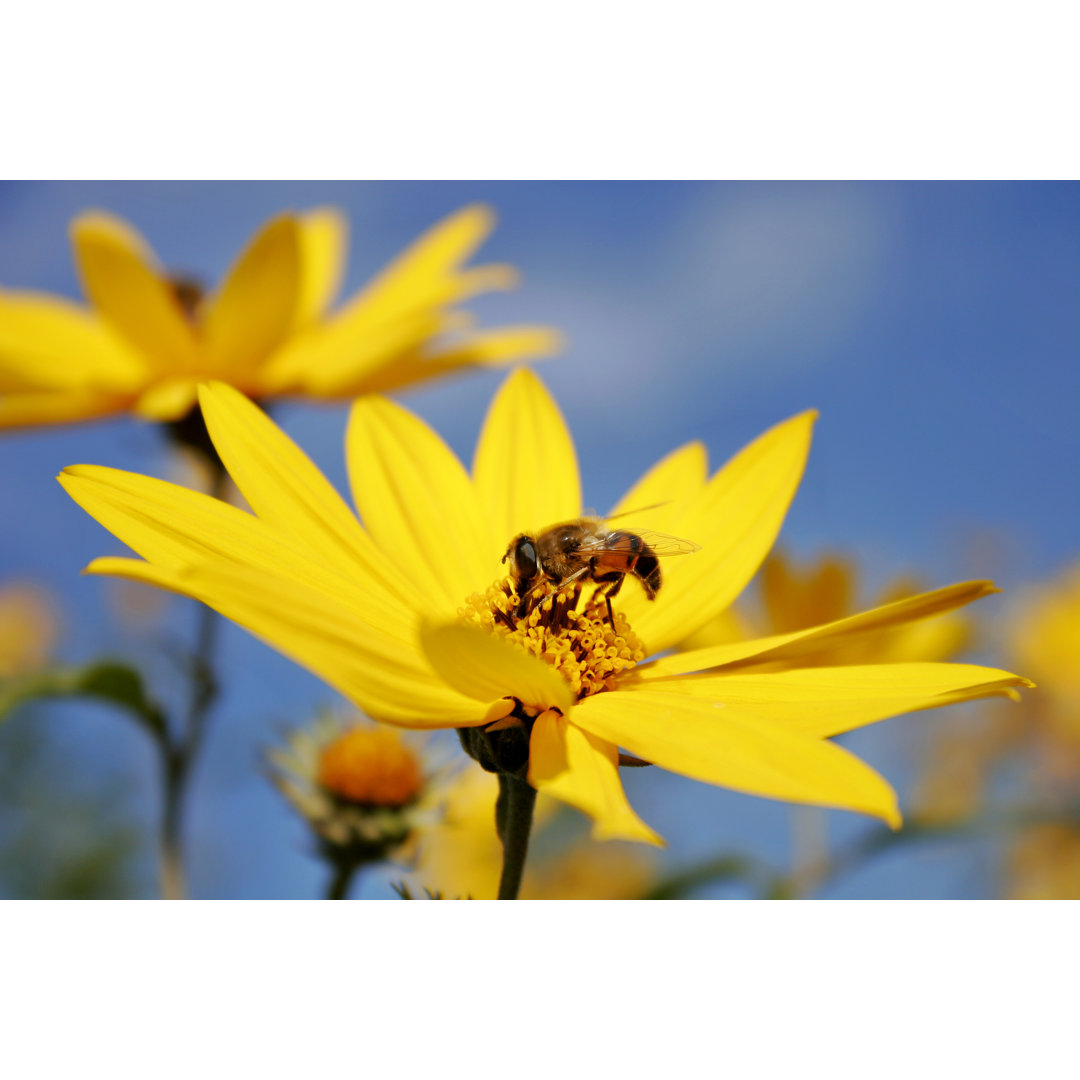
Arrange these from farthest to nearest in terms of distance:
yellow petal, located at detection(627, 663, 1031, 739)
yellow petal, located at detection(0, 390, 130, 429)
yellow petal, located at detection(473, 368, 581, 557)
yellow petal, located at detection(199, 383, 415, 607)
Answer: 1. yellow petal, located at detection(0, 390, 130, 429)
2. yellow petal, located at detection(473, 368, 581, 557)
3. yellow petal, located at detection(199, 383, 415, 607)
4. yellow petal, located at detection(627, 663, 1031, 739)

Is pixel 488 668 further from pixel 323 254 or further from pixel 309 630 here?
pixel 323 254

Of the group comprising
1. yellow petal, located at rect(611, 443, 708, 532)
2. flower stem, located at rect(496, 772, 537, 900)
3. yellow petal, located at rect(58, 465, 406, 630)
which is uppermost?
yellow petal, located at rect(611, 443, 708, 532)

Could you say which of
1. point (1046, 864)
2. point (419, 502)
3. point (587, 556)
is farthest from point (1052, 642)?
point (419, 502)

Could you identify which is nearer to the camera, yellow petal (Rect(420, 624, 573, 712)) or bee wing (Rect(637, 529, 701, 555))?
yellow petal (Rect(420, 624, 573, 712))

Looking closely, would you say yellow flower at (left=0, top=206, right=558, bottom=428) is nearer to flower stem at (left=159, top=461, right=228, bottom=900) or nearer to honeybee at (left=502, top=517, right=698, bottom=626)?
flower stem at (left=159, top=461, right=228, bottom=900)

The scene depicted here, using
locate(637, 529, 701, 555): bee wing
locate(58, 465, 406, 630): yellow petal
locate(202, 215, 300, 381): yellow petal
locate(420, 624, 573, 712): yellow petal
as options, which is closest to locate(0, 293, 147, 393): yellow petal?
locate(202, 215, 300, 381): yellow petal
